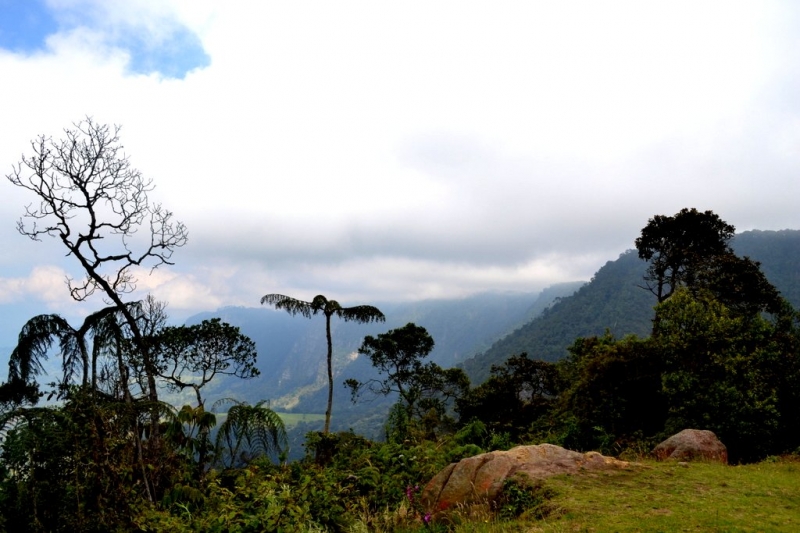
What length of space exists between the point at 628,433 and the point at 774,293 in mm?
14205

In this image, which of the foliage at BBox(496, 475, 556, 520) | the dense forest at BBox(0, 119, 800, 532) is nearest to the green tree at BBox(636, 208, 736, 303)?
the dense forest at BBox(0, 119, 800, 532)

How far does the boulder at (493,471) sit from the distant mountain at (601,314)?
434 ft

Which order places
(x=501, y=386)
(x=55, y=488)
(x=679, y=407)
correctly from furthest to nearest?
(x=501, y=386)
(x=679, y=407)
(x=55, y=488)

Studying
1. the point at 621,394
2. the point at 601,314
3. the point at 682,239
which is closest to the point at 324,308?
the point at 621,394

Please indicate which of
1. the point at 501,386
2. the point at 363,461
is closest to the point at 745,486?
the point at 363,461

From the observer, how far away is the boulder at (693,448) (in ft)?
35.3

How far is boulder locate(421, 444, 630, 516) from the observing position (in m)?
7.61

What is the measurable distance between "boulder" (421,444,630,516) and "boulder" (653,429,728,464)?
3.47m

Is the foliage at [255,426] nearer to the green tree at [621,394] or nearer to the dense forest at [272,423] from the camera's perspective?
the dense forest at [272,423]

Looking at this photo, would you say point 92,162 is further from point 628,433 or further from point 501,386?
point 501,386

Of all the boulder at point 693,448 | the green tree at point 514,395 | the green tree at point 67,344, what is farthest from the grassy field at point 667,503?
the green tree at point 514,395

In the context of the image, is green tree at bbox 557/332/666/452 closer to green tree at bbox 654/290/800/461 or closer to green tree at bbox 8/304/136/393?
green tree at bbox 654/290/800/461

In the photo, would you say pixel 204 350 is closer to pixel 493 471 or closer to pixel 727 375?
pixel 493 471

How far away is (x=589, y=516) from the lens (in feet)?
19.6
